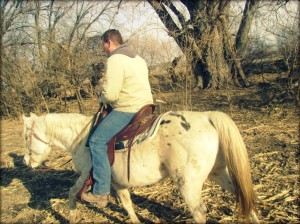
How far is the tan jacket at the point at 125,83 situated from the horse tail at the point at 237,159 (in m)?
0.98

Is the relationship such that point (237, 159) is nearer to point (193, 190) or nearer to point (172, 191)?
point (193, 190)

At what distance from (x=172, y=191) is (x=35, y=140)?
232 cm

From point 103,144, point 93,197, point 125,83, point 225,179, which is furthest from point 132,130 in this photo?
point 225,179

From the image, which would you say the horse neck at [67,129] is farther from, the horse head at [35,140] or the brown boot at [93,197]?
the brown boot at [93,197]

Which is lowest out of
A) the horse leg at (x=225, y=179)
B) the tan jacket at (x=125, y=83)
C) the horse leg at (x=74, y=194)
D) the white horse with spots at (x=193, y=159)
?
the horse leg at (x=74, y=194)

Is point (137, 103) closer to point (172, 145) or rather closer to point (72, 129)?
point (172, 145)

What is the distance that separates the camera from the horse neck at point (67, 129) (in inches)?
177

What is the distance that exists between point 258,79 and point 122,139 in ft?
45.6

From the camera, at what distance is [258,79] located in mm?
16375

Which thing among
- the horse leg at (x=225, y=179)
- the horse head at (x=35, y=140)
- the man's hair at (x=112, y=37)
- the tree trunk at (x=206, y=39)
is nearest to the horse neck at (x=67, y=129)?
the horse head at (x=35, y=140)

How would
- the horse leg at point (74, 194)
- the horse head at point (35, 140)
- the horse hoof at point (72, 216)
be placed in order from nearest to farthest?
1. the horse leg at point (74, 194)
2. the horse hoof at point (72, 216)
3. the horse head at point (35, 140)

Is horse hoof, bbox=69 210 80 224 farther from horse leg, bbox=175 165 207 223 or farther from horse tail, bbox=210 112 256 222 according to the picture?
horse tail, bbox=210 112 256 222

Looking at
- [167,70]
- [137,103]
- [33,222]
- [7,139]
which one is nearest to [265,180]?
[137,103]

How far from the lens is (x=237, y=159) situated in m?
3.48
